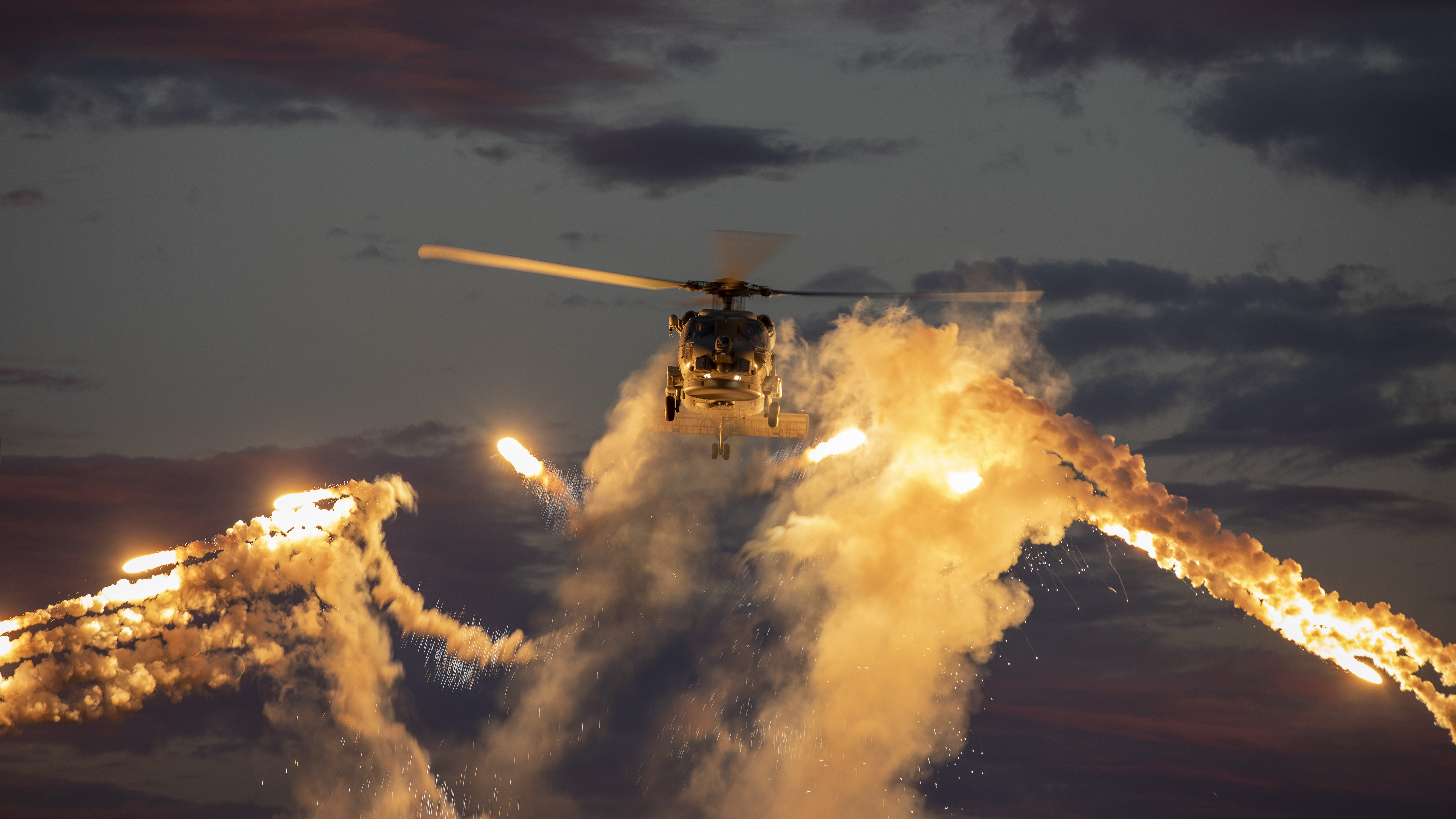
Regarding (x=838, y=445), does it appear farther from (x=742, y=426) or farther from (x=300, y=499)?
(x=300, y=499)

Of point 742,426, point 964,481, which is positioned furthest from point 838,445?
point 742,426

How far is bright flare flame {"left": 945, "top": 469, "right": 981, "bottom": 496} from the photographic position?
3073 inches

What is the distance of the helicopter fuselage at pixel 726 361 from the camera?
62.9 m

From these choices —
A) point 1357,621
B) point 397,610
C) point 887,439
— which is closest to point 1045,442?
point 887,439

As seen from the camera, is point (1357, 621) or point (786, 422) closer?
point (1357, 621)

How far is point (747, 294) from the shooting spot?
225 ft

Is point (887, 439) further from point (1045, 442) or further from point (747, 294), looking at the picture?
point (747, 294)

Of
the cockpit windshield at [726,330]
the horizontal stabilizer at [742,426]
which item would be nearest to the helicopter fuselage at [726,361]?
the cockpit windshield at [726,330]

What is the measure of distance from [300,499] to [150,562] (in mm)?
8738

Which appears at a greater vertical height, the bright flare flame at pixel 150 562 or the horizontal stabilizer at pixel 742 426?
the horizontal stabilizer at pixel 742 426

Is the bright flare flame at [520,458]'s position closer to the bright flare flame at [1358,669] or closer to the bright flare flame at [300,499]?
the bright flare flame at [300,499]

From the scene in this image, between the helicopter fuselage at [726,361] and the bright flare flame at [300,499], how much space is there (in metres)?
25.1

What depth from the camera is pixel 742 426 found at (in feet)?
227

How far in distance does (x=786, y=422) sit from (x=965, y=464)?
44.4 ft
